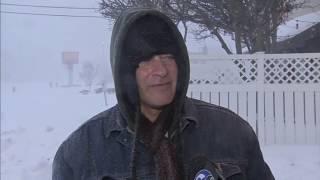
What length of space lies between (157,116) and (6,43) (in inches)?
130

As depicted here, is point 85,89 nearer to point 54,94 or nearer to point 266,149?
point 54,94

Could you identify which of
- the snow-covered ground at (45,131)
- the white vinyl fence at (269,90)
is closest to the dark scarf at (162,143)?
the snow-covered ground at (45,131)

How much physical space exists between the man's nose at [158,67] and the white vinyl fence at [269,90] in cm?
316

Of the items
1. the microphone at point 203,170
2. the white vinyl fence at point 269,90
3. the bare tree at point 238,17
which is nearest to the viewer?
the microphone at point 203,170

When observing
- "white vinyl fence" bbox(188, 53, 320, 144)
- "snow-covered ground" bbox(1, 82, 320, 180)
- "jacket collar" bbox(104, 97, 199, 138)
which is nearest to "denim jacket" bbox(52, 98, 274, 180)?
"jacket collar" bbox(104, 97, 199, 138)

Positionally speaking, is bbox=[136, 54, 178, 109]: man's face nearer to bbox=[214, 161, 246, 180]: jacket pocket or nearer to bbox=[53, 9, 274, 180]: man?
bbox=[53, 9, 274, 180]: man

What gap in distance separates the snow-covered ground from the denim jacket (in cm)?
244

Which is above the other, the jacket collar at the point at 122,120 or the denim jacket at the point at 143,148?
the jacket collar at the point at 122,120

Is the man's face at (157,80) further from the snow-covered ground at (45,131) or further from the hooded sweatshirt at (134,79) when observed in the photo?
the snow-covered ground at (45,131)

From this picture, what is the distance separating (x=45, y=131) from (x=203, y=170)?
12.2 feet

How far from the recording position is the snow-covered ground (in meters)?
3.60

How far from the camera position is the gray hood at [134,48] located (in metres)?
0.96

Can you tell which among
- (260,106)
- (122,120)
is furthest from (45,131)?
(122,120)

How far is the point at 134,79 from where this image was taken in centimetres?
98
